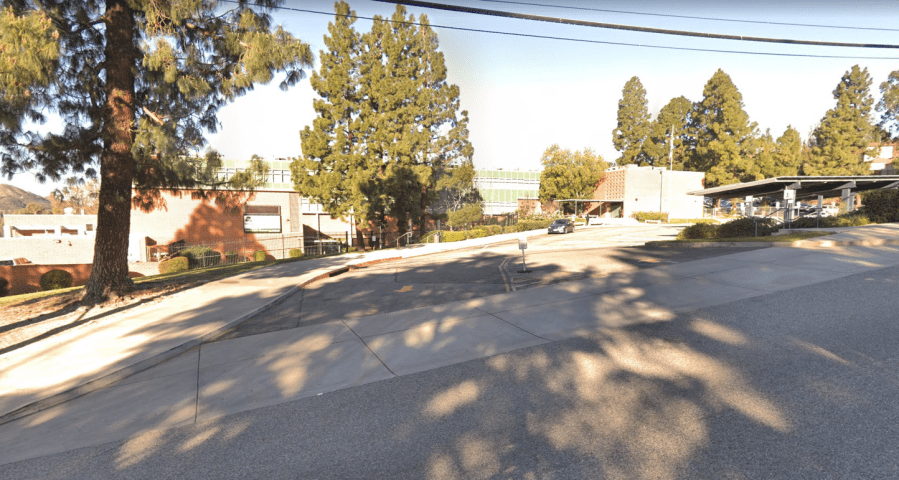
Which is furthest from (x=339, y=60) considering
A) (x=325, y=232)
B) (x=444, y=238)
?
(x=325, y=232)

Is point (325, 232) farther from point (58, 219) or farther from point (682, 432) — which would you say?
point (682, 432)

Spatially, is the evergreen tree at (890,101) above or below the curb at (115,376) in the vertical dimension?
above

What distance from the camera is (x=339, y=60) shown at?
97.0 feet

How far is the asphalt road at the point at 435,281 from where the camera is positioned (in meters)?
9.57

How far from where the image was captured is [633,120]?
76.7 m

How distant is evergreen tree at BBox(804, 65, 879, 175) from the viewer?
56.9 meters

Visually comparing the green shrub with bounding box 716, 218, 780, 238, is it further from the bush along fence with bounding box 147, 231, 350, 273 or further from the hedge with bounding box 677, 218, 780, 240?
the bush along fence with bounding box 147, 231, 350, 273

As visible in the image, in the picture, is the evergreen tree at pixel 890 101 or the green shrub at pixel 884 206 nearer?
the green shrub at pixel 884 206

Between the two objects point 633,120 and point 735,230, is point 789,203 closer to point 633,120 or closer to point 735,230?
point 735,230

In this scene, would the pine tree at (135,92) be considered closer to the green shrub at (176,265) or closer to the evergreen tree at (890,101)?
the green shrub at (176,265)

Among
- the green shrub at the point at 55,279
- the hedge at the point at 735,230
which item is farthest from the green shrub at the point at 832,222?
the green shrub at the point at 55,279

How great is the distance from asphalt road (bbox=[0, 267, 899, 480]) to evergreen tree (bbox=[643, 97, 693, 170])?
244 ft

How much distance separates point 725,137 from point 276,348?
68.4 meters

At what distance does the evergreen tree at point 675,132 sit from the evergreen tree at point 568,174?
1676 cm
